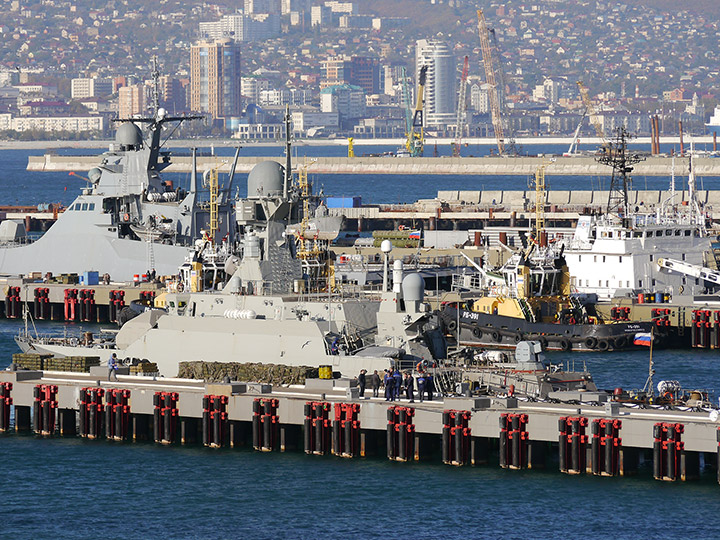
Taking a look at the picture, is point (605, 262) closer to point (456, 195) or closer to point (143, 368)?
point (143, 368)

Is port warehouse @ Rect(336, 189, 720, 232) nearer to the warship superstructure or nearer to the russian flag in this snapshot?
the russian flag

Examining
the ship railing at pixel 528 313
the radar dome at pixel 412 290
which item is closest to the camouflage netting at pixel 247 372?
the radar dome at pixel 412 290

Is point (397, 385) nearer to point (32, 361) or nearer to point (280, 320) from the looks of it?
point (280, 320)

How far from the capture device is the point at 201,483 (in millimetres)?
45594

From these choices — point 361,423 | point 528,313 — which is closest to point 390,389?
point 361,423

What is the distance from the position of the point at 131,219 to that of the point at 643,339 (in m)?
33.3

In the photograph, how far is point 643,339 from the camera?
72.6 meters

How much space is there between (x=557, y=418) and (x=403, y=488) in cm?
449

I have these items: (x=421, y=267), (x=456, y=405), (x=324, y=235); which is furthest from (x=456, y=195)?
(x=456, y=405)

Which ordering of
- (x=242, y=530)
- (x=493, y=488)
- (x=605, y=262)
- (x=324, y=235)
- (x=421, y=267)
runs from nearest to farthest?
(x=242, y=530) → (x=493, y=488) → (x=324, y=235) → (x=605, y=262) → (x=421, y=267)

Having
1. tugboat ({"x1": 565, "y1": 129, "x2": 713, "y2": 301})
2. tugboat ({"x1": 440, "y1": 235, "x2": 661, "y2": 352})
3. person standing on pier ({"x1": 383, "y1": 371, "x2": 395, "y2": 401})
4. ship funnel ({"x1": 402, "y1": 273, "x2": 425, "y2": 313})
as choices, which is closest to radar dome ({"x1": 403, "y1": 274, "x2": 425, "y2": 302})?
ship funnel ({"x1": 402, "y1": 273, "x2": 425, "y2": 313})

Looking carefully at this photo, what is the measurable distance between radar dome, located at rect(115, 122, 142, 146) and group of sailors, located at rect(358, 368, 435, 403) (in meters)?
50.1

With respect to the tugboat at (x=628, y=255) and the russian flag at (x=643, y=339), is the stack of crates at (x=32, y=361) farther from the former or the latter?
the tugboat at (x=628, y=255)

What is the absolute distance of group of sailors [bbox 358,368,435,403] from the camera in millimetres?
46625
